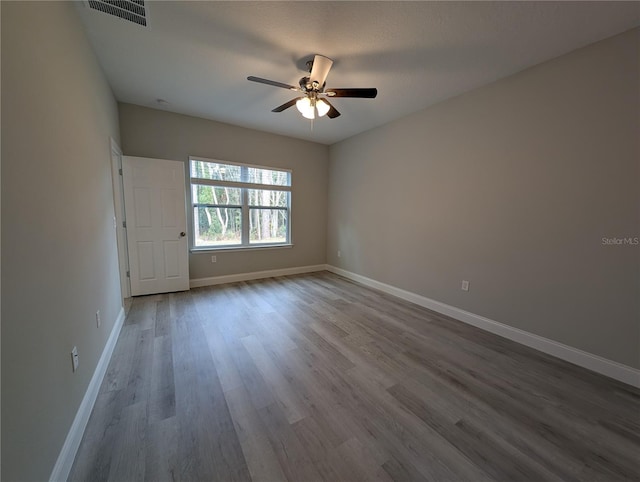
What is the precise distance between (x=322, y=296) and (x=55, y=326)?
289 centimetres

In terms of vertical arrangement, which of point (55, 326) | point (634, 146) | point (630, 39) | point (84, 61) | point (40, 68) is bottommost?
point (55, 326)

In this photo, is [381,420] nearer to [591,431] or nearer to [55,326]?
[591,431]

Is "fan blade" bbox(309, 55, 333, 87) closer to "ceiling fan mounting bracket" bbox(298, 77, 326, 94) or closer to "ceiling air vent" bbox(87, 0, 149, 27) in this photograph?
"ceiling fan mounting bracket" bbox(298, 77, 326, 94)

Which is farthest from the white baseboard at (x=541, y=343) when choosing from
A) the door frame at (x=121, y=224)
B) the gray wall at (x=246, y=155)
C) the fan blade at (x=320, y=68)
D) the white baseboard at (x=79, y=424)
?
the door frame at (x=121, y=224)

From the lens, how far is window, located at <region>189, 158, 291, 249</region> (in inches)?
160

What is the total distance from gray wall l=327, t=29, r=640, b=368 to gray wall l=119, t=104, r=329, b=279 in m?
1.89

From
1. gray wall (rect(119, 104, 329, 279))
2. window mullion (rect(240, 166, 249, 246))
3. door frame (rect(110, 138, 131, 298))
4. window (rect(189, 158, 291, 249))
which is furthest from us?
window mullion (rect(240, 166, 249, 246))

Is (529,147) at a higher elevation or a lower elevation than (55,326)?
higher

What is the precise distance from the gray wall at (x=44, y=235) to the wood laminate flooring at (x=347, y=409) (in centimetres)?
38

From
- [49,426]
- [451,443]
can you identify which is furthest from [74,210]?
[451,443]


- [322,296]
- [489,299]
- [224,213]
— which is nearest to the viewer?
[489,299]

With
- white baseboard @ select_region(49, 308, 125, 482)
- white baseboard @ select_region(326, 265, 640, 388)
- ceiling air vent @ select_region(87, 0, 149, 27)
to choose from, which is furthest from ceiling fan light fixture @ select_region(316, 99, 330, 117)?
white baseboard @ select_region(49, 308, 125, 482)

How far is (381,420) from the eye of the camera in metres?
1.54

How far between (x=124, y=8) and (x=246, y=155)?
100 inches
